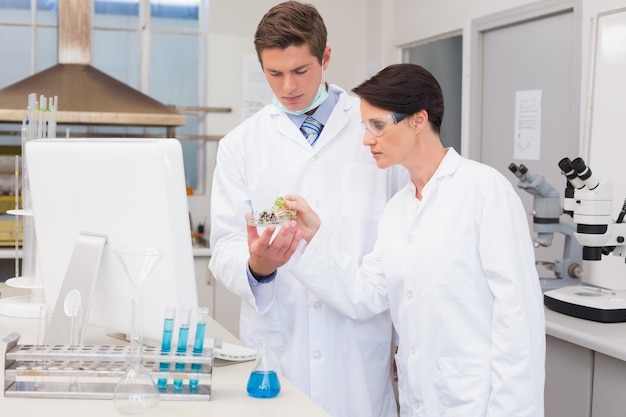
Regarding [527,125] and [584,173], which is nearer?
[584,173]

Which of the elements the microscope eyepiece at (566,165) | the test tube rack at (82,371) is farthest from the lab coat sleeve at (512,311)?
the microscope eyepiece at (566,165)

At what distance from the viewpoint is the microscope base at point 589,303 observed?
8.09 feet

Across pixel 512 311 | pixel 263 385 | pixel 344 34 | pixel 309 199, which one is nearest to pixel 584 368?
pixel 512 311

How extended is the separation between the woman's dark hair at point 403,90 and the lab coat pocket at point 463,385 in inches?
23.2

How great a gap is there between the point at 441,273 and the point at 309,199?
455 mm

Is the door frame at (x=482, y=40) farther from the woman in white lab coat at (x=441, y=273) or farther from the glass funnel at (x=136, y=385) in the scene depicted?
the glass funnel at (x=136, y=385)

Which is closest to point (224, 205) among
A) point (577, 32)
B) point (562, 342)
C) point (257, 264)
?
point (257, 264)

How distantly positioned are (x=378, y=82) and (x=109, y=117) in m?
2.94

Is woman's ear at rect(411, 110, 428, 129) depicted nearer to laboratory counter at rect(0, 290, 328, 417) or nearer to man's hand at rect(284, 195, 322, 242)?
man's hand at rect(284, 195, 322, 242)

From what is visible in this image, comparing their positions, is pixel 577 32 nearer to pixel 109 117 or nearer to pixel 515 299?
pixel 515 299

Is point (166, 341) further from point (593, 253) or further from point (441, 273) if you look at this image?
point (593, 253)

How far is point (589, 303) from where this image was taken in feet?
8.28

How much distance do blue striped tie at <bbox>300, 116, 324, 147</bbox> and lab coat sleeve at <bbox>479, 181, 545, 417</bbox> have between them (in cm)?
59

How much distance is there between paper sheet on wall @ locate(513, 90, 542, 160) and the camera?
3717mm
